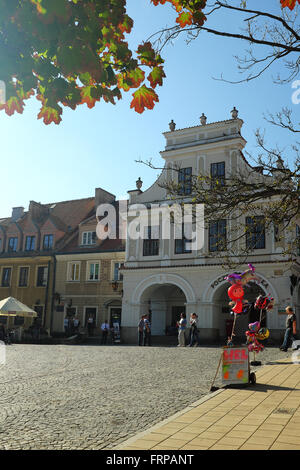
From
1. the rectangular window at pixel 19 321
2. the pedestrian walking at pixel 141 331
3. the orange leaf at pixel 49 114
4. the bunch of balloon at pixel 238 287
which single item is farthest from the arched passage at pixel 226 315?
the orange leaf at pixel 49 114

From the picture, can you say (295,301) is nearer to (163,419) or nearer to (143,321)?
(143,321)

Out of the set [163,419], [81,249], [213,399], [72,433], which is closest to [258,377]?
[213,399]

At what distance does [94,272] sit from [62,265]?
118 inches

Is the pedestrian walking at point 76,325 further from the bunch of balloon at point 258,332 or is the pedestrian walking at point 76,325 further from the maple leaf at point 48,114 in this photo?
the maple leaf at point 48,114

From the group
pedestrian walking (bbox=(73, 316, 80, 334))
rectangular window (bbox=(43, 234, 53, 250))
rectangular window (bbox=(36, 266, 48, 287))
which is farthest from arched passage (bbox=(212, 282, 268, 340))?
rectangular window (bbox=(43, 234, 53, 250))

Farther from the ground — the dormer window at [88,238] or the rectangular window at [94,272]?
the dormer window at [88,238]

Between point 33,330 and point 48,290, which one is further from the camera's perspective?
A: point 48,290

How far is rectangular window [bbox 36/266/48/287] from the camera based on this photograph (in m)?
34.7

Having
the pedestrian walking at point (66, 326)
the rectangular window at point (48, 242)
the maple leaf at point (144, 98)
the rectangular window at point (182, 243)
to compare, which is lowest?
the pedestrian walking at point (66, 326)

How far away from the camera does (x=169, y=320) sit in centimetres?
2988

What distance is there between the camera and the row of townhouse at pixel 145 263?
24584mm

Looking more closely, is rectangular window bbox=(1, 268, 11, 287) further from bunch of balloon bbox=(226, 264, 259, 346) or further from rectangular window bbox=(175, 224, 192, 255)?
bunch of balloon bbox=(226, 264, 259, 346)

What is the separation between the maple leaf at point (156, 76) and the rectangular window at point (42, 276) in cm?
3226

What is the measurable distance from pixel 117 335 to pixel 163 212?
8.54m
